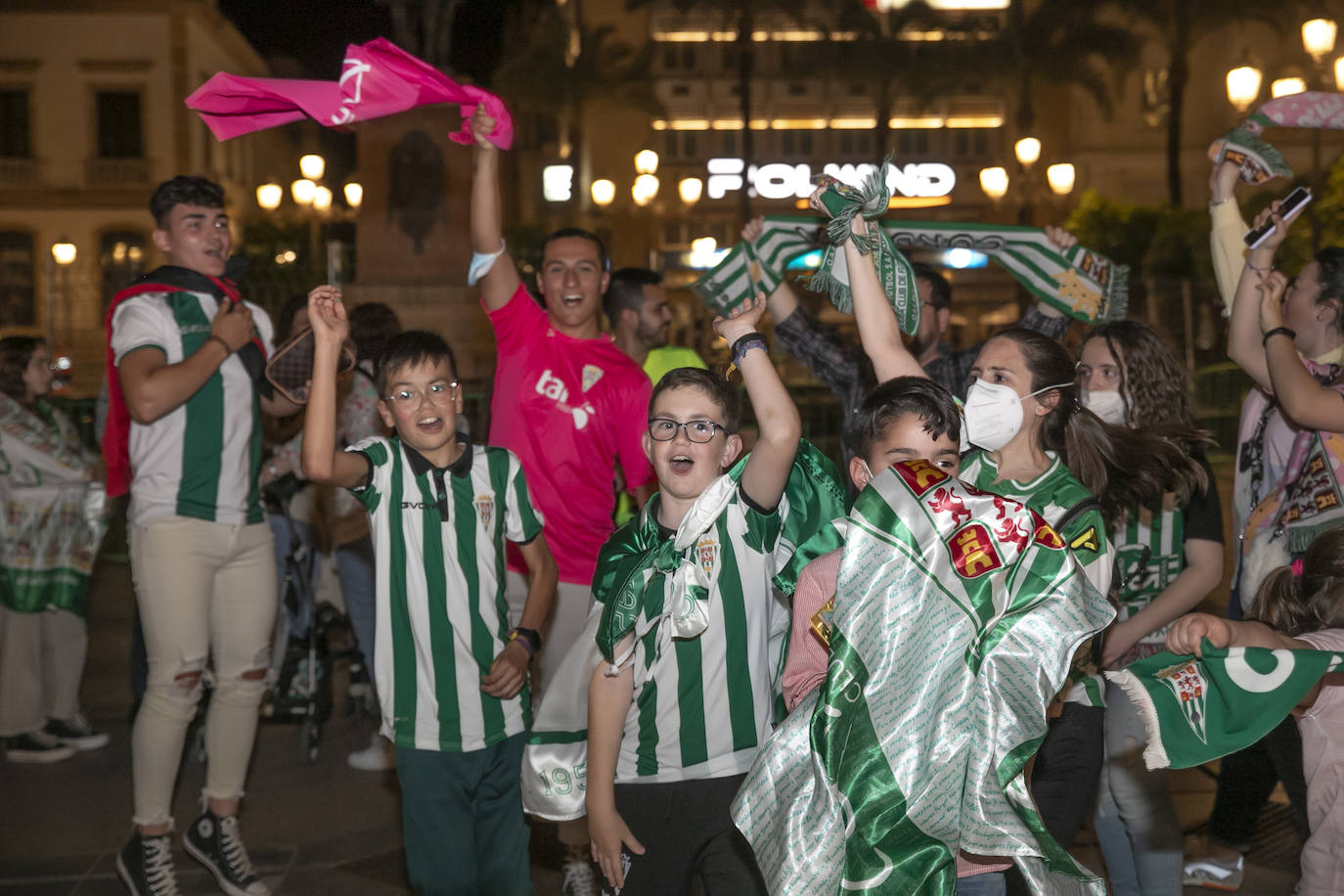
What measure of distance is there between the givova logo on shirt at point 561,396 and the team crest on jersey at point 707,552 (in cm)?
152

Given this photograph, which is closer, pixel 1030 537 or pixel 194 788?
pixel 1030 537

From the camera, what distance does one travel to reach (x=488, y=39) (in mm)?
21234

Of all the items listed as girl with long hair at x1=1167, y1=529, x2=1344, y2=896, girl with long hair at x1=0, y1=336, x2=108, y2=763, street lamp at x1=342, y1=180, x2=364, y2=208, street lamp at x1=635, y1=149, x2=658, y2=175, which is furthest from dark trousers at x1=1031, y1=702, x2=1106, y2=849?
street lamp at x1=635, y1=149, x2=658, y2=175

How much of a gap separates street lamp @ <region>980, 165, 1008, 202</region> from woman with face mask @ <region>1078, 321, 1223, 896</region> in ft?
57.0

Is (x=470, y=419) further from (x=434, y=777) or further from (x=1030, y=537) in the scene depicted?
(x=1030, y=537)

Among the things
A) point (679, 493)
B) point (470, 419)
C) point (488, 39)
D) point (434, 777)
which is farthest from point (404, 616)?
point (488, 39)

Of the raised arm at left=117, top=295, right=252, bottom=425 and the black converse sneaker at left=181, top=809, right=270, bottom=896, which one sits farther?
the black converse sneaker at left=181, top=809, right=270, bottom=896

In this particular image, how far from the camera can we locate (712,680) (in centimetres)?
299

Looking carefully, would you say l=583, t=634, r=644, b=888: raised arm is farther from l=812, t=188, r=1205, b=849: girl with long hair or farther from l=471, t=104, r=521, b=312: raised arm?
l=471, t=104, r=521, b=312: raised arm

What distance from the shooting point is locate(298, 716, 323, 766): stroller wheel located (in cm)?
576

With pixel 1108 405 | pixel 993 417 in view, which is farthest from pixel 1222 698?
pixel 1108 405

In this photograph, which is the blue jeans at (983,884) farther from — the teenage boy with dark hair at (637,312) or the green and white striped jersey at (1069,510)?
the teenage boy with dark hair at (637,312)

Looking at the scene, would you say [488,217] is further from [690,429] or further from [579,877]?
[579,877]

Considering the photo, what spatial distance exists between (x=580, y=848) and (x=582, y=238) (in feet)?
7.14
